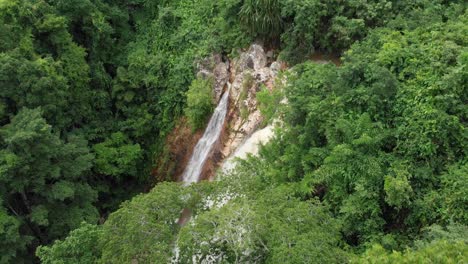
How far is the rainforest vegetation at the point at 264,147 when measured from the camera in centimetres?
874

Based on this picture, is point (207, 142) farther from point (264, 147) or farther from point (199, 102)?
point (264, 147)

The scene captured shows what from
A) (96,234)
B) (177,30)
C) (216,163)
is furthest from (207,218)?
(177,30)

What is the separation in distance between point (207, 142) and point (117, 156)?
4.25m

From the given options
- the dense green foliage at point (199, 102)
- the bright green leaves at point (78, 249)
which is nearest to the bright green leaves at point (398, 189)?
the bright green leaves at point (78, 249)

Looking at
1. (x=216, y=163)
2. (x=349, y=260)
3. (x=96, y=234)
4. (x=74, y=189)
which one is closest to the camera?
(x=349, y=260)

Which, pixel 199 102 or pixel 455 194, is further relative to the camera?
pixel 199 102

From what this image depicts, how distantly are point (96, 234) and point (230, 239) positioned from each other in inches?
184

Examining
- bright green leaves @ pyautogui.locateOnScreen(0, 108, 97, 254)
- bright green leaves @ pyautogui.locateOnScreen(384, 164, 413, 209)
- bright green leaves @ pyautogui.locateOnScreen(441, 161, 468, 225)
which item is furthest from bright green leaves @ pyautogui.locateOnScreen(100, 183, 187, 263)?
bright green leaves @ pyautogui.locateOnScreen(441, 161, 468, 225)

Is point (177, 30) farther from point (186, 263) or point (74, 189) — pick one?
point (186, 263)

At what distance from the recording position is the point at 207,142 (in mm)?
17094

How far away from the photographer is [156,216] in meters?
9.56

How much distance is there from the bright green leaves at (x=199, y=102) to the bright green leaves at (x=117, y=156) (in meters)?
3.09

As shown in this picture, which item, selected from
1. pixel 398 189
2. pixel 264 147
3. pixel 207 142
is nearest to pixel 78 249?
pixel 264 147

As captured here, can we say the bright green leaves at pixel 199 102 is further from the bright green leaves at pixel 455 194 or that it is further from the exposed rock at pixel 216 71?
the bright green leaves at pixel 455 194
